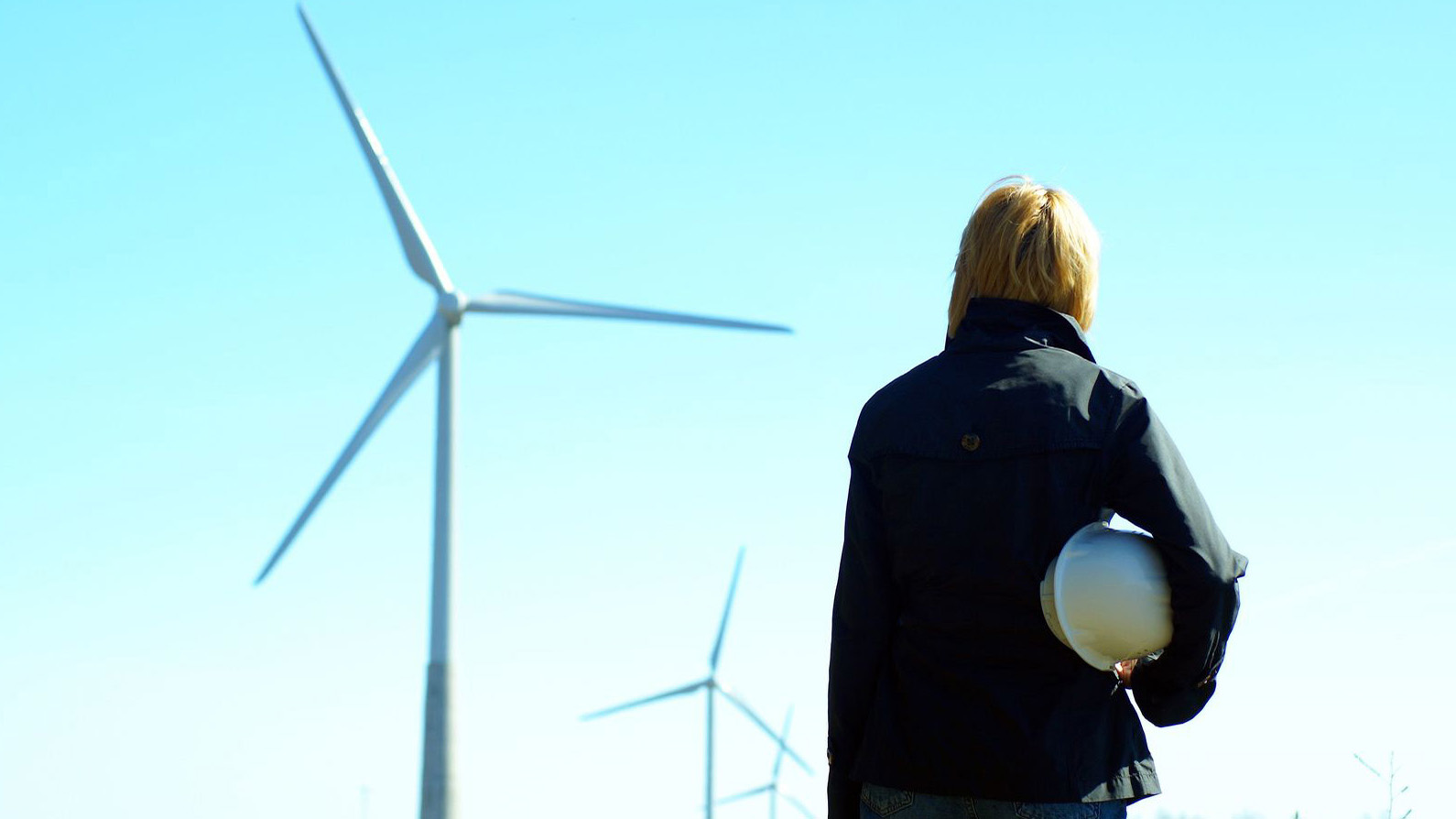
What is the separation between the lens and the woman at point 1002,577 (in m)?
5.38

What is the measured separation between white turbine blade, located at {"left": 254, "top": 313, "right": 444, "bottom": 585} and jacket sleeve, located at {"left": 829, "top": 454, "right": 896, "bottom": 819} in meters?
23.3

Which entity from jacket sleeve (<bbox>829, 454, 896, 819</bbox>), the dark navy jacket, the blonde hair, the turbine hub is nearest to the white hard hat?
the dark navy jacket

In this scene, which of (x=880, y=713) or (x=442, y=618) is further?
(x=442, y=618)

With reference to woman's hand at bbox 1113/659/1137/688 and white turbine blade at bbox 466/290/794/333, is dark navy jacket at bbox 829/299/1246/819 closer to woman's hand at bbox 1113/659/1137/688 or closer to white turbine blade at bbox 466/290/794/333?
woman's hand at bbox 1113/659/1137/688

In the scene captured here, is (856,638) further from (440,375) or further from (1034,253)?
(440,375)

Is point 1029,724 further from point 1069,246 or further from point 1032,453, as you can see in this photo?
point 1069,246

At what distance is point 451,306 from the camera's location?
3192 centimetres

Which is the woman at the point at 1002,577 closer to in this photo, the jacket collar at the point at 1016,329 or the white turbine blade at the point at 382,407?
the jacket collar at the point at 1016,329

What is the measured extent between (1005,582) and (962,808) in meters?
0.66

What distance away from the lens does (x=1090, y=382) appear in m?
5.64

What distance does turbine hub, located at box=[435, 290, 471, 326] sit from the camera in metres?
31.9

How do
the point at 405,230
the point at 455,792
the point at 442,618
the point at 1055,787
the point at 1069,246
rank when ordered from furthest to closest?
the point at 405,230 → the point at 442,618 → the point at 455,792 → the point at 1069,246 → the point at 1055,787

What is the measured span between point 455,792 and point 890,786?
21.4 m

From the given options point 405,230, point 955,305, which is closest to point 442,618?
point 405,230
